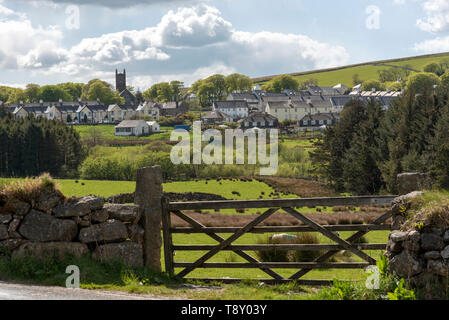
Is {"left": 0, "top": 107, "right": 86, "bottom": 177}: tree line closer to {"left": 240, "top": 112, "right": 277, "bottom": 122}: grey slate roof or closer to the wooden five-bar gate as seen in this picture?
{"left": 240, "top": 112, "right": 277, "bottom": 122}: grey slate roof

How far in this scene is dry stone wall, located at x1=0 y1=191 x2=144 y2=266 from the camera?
32.3 ft

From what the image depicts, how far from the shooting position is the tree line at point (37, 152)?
86938 millimetres

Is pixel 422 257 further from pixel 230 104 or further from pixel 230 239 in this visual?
pixel 230 104

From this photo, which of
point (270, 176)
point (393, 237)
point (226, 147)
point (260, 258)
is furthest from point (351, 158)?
point (393, 237)

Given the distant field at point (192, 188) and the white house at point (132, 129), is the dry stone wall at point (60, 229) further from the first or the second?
the white house at point (132, 129)

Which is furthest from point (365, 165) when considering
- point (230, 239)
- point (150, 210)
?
point (150, 210)

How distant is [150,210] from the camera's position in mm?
10570

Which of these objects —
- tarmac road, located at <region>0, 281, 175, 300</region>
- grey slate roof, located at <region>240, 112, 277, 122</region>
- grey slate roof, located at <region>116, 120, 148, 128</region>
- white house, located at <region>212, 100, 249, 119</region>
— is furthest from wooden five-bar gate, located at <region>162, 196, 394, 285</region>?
white house, located at <region>212, 100, 249, 119</region>

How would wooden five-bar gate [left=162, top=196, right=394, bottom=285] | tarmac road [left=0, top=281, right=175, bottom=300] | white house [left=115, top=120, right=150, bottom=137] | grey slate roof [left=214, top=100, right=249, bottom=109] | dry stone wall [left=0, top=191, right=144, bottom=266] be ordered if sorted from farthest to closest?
grey slate roof [left=214, top=100, right=249, bottom=109], white house [left=115, top=120, right=150, bottom=137], dry stone wall [left=0, top=191, right=144, bottom=266], wooden five-bar gate [left=162, top=196, right=394, bottom=285], tarmac road [left=0, top=281, right=175, bottom=300]

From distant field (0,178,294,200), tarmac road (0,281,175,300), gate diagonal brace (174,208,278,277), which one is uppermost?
gate diagonal brace (174,208,278,277)

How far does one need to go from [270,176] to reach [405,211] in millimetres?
66847

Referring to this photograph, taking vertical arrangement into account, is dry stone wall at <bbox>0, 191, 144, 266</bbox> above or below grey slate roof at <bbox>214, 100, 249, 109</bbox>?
below

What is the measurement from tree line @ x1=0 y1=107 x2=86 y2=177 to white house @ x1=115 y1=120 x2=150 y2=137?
4429 cm

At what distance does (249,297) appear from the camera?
28.0 feet
